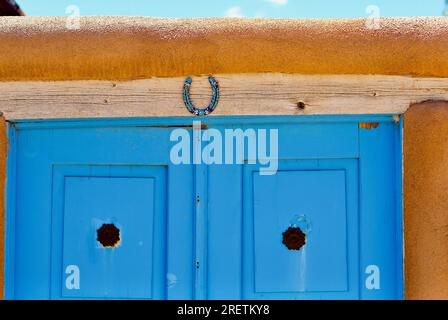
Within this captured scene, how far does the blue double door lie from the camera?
3006mm

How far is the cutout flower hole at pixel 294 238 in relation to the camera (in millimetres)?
3014

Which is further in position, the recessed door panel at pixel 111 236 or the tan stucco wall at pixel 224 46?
the recessed door panel at pixel 111 236

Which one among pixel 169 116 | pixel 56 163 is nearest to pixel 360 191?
pixel 169 116

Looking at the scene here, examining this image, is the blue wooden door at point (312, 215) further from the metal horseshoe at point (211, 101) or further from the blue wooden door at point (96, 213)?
the blue wooden door at point (96, 213)

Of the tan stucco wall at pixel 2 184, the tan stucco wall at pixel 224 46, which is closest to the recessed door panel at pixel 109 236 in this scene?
the tan stucco wall at pixel 2 184

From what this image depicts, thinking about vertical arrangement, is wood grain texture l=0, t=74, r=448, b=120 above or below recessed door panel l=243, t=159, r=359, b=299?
above

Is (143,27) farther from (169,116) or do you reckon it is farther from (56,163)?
(56,163)

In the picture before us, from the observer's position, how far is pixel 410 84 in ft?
9.69

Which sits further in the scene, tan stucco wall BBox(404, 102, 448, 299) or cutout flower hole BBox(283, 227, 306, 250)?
cutout flower hole BBox(283, 227, 306, 250)

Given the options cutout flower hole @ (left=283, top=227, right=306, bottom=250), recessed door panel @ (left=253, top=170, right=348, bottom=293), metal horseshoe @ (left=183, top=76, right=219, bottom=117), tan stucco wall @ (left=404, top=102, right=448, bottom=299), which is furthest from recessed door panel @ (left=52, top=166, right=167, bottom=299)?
tan stucco wall @ (left=404, top=102, right=448, bottom=299)

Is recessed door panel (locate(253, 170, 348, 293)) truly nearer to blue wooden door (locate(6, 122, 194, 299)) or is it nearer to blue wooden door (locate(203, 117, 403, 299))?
blue wooden door (locate(203, 117, 403, 299))

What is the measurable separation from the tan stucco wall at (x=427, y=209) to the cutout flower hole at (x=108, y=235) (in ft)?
4.58

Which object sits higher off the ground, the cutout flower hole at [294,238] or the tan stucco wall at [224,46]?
the tan stucco wall at [224,46]

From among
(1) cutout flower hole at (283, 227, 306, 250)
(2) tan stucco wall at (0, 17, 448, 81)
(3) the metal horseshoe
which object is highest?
(2) tan stucco wall at (0, 17, 448, 81)
